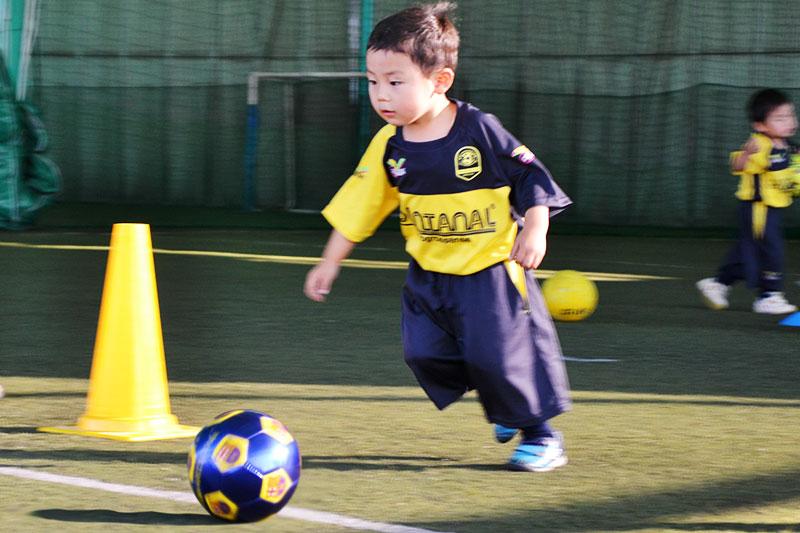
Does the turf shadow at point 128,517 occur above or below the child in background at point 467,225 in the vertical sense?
below

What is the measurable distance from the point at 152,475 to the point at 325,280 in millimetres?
864

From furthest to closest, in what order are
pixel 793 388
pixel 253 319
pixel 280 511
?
pixel 253 319 < pixel 793 388 < pixel 280 511

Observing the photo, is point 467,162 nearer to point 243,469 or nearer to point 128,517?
point 243,469

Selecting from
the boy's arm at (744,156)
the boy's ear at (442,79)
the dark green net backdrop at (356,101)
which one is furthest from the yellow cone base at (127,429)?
the dark green net backdrop at (356,101)

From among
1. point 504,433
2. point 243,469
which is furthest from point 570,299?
point 243,469

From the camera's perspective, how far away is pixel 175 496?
404cm

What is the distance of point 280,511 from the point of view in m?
3.87

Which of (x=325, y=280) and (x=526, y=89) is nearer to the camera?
(x=325, y=280)

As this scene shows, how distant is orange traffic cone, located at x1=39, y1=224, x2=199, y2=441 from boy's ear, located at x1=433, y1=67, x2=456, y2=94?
1220 millimetres

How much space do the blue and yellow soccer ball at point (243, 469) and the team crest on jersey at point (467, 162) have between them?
1.07 m

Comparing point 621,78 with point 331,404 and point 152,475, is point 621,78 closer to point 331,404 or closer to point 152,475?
point 331,404

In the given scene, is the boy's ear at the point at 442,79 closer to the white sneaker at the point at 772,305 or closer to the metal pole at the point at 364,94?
the white sneaker at the point at 772,305

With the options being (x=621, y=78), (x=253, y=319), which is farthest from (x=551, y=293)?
(x=621, y=78)

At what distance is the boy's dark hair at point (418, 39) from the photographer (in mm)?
4348
